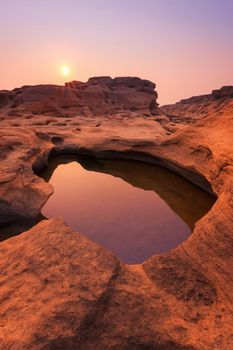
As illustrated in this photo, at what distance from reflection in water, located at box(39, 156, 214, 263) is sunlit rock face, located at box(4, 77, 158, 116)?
1751 centimetres

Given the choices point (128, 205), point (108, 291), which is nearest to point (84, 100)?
point (128, 205)

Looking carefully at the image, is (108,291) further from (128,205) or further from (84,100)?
(84,100)

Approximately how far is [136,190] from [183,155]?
214 centimetres

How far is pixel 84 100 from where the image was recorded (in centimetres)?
3138

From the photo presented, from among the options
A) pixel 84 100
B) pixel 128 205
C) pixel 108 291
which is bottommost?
pixel 108 291

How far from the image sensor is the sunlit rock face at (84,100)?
2686 centimetres

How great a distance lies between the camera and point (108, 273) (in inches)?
114

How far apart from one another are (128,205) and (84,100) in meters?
26.5

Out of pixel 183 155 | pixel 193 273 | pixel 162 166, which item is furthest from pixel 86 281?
pixel 162 166

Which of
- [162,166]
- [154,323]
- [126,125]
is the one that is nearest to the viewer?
[154,323]

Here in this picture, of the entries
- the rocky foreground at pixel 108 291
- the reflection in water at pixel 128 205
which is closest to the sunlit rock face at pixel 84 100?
the reflection in water at pixel 128 205

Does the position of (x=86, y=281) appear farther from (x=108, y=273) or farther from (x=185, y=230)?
(x=185, y=230)

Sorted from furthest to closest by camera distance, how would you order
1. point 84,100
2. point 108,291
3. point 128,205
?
point 84,100, point 128,205, point 108,291

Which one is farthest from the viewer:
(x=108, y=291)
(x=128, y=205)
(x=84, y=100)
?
(x=84, y=100)
